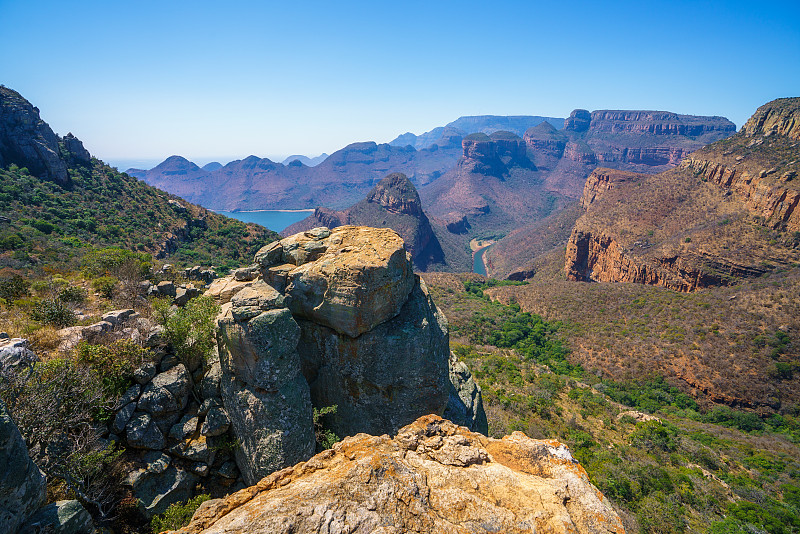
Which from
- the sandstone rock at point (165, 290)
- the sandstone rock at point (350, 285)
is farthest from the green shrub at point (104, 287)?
the sandstone rock at point (350, 285)

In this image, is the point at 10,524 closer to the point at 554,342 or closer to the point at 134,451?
the point at 134,451

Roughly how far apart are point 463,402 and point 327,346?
30.1 ft

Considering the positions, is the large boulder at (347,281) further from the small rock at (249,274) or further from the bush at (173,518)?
the bush at (173,518)

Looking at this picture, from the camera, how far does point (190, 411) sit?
11.3m

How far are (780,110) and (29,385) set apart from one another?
120 meters

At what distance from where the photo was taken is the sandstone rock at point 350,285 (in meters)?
12.3

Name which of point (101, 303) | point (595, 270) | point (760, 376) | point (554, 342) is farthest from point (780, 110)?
point (101, 303)

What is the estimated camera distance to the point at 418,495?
6.41 metres

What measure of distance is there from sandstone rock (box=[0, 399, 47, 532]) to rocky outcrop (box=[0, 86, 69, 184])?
65.9 m

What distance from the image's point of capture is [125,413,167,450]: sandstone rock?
388 inches

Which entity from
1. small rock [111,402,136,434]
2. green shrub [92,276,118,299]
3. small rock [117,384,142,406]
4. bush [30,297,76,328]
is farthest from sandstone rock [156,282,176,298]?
small rock [111,402,136,434]

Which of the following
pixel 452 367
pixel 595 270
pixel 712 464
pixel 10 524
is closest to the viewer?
pixel 10 524

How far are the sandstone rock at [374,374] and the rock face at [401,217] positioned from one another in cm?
11701

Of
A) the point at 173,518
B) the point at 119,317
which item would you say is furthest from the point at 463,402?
the point at 119,317
